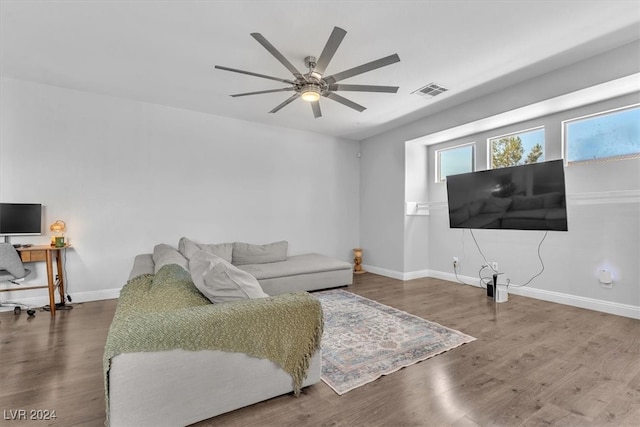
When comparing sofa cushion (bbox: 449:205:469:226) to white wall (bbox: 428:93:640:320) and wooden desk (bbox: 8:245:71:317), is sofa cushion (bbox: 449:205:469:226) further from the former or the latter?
wooden desk (bbox: 8:245:71:317)

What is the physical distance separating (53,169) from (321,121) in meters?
3.87

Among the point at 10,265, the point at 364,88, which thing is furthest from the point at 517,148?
the point at 10,265

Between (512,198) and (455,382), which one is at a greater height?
(512,198)

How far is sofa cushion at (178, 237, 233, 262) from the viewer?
3989 mm

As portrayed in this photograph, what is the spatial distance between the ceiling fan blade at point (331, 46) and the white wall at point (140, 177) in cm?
283

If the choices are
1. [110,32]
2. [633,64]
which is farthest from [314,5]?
[633,64]

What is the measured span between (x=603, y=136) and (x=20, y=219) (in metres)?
7.04

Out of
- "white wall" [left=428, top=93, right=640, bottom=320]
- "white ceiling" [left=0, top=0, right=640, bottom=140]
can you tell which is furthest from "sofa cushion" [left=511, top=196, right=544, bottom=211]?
"white ceiling" [left=0, top=0, right=640, bottom=140]

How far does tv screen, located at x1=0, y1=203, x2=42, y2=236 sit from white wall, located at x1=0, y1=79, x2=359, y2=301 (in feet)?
0.64

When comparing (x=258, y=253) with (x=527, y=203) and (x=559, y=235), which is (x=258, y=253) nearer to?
(x=527, y=203)

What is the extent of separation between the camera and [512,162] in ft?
14.1

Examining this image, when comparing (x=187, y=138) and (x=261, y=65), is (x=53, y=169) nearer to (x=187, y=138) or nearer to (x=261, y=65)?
(x=187, y=138)

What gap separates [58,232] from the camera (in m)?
3.73

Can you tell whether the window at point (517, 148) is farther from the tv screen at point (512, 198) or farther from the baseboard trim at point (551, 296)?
the baseboard trim at point (551, 296)
